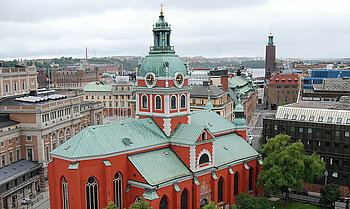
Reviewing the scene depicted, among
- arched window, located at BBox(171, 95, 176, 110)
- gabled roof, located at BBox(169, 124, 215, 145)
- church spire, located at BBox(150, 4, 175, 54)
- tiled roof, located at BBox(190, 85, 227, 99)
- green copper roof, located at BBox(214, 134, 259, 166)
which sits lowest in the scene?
green copper roof, located at BBox(214, 134, 259, 166)

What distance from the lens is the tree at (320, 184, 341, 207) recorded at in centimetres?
6378

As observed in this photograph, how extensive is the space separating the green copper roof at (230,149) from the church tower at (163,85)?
8.57 metres

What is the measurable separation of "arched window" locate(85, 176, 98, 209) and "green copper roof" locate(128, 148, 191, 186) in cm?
611

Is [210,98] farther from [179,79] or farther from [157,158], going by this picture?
[157,158]

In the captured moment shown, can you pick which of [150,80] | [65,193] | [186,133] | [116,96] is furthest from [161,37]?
[116,96]

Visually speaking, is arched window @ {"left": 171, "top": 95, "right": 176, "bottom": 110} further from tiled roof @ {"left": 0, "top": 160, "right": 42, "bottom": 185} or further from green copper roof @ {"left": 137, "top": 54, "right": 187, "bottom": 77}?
tiled roof @ {"left": 0, "top": 160, "right": 42, "bottom": 185}

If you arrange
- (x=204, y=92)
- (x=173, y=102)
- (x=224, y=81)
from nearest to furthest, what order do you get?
1. (x=173, y=102)
2. (x=204, y=92)
3. (x=224, y=81)

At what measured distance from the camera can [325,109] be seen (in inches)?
3103

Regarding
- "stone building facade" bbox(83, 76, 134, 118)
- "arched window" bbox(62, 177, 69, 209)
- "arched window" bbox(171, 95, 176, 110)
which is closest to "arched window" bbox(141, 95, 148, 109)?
"arched window" bbox(171, 95, 176, 110)

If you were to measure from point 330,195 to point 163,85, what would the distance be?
34138mm

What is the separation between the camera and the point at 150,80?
6097cm

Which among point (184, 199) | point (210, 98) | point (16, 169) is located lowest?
point (184, 199)

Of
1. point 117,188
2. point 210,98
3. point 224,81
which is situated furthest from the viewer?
point 224,81

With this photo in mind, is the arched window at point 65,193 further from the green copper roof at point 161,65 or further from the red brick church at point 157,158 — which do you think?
the green copper roof at point 161,65
